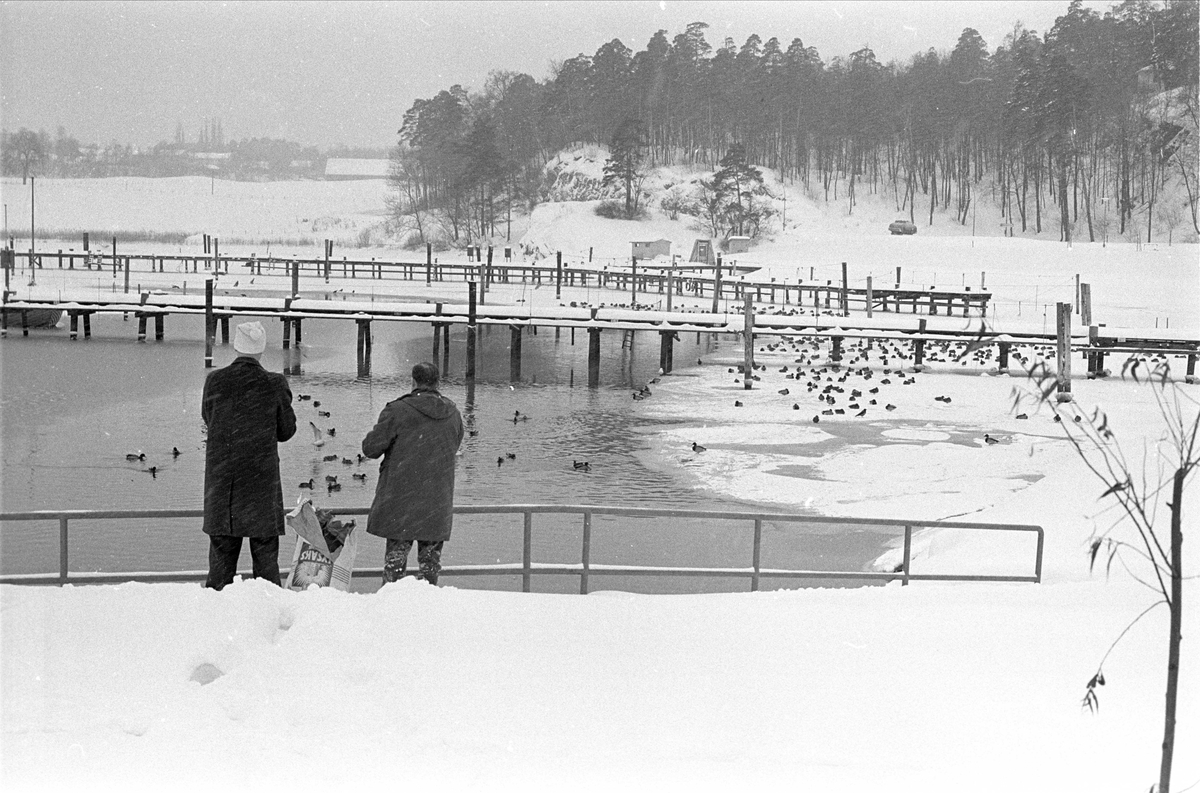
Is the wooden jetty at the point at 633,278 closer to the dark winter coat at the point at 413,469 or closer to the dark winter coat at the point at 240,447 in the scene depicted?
the dark winter coat at the point at 413,469

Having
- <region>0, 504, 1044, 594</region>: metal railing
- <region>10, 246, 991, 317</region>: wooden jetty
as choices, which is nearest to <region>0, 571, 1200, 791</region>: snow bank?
<region>0, 504, 1044, 594</region>: metal railing

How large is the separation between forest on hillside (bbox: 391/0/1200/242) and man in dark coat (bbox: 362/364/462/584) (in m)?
67.0

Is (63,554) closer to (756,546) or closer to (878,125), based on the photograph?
(756,546)

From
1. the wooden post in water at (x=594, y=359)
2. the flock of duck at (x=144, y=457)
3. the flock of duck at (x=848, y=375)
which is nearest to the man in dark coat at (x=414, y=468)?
the flock of duck at (x=144, y=457)

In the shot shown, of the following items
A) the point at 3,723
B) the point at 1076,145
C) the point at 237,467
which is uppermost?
the point at 1076,145

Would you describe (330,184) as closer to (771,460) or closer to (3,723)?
(771,460)

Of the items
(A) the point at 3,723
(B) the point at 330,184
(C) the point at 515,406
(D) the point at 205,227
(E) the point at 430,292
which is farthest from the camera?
(B) the point at 330,184

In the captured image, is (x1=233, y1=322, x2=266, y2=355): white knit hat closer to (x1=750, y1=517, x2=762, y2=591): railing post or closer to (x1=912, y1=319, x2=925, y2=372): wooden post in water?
(x1=750, y1=517, x2=762, y2=591): railing post

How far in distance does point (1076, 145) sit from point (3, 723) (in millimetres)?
81091

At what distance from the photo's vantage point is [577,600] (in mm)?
7516

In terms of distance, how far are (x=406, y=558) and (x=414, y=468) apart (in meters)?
0.58

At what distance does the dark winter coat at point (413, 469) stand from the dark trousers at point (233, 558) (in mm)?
571

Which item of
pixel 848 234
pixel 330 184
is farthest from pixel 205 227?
pixel 848 234

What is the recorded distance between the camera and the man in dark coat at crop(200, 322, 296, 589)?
23.3 feet
